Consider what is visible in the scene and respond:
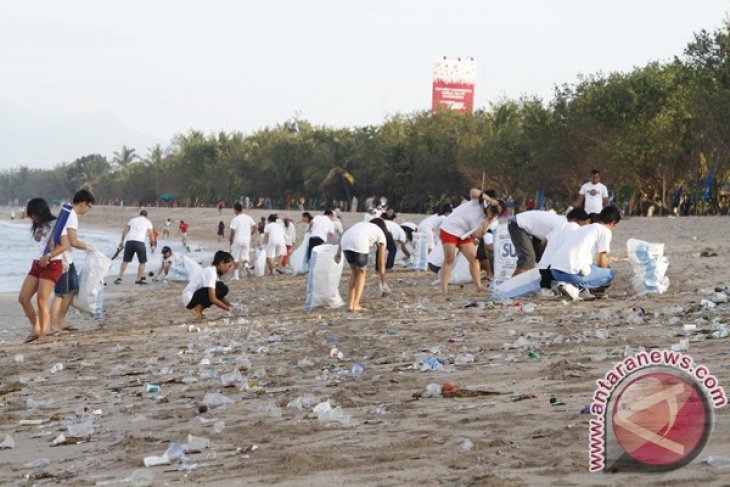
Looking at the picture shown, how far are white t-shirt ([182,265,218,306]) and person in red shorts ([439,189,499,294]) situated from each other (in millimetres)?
3037

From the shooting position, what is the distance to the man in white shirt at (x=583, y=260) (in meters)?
11.7

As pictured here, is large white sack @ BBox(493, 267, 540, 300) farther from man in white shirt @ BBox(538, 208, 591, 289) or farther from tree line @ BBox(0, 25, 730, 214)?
tree line @ BBox(0, 25, 730, 214)

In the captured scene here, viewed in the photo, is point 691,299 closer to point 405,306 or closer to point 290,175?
point 405,306

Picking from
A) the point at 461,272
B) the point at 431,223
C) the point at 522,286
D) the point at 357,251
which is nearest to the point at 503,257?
the point at 461,272

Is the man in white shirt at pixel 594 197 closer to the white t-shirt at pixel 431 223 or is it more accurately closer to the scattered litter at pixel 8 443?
the white t-shirt at pixel 431 223

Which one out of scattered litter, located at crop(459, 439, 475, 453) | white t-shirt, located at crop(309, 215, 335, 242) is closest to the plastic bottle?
scattered litter, located at crop(459, 439, 475, 453)

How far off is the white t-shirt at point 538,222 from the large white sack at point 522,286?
66.1 inches

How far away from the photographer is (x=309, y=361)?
324 inches

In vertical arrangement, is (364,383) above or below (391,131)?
below

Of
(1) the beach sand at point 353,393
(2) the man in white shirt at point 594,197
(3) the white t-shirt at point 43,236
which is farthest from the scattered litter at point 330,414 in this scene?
(2) the man in white shirt at point 594,197

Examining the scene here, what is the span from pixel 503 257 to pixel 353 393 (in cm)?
820

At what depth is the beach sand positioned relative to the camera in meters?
4.41

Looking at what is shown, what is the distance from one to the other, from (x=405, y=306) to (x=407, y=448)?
857 centimetres

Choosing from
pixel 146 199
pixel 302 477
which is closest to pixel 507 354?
pixel 302 477
